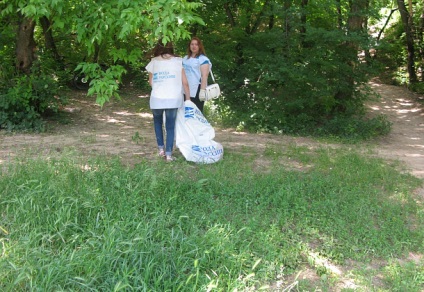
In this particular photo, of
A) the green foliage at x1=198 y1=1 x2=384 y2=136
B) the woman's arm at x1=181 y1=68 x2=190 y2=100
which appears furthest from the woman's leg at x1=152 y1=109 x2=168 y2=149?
the green foliage at x1=198 y1=1 x2=384 y2=136

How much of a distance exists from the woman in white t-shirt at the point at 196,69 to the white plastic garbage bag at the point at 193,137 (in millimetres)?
321

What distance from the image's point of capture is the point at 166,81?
580 centimetres

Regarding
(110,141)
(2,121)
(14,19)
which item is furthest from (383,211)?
(14,19)

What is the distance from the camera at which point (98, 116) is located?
10.6 m

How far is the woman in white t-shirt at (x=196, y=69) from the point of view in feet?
20.4

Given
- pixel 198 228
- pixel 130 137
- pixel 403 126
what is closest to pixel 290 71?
pixel 130 137

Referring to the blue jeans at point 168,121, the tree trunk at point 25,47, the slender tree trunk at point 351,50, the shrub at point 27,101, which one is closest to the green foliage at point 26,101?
the shrub at point 27,101

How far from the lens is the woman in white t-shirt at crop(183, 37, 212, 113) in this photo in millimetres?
6207

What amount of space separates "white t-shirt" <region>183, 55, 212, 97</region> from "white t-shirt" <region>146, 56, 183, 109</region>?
431 mm

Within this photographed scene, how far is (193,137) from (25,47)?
495 cm

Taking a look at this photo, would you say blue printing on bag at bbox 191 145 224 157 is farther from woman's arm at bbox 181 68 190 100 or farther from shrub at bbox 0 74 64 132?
shrub at bbox 0 74 64 132

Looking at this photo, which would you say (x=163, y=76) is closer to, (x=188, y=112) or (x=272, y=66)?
(x=188, y=112)

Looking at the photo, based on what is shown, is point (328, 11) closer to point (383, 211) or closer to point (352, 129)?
point (352, 129)

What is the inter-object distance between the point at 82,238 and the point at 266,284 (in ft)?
5.01
